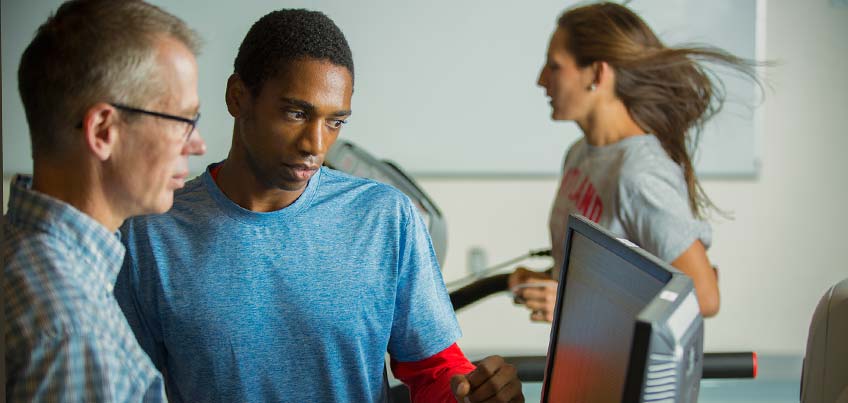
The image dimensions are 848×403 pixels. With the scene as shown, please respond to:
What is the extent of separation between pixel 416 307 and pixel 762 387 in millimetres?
3011

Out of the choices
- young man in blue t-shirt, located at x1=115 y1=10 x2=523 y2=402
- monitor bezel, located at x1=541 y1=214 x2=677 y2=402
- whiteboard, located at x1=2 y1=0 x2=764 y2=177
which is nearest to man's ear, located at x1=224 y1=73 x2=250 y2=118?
young man in blue t-shirt, located at x1=115 y1=10 x2=523 y2=402

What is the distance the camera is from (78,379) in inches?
30.2

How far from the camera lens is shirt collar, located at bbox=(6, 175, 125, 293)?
0.84 meters

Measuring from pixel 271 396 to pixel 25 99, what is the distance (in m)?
0.49

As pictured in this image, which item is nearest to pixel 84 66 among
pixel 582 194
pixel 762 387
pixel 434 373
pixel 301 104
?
pixel 301 104

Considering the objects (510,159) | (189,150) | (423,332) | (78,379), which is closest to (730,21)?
(510,159)

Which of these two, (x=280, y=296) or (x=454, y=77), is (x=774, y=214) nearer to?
(x=454, y=77)

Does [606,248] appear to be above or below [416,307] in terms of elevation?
above

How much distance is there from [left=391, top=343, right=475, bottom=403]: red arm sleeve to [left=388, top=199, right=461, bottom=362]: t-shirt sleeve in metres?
0.01

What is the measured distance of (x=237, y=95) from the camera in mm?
1247

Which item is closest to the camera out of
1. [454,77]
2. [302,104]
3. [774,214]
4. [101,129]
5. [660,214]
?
[101,129]

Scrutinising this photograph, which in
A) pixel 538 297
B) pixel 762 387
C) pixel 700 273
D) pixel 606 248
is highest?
pixel 606 248

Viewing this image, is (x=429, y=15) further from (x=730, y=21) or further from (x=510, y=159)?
(x=730, y=21)

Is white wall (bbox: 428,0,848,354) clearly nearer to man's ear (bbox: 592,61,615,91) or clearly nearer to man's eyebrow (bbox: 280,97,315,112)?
man's ear (bbox: 592,61,615,91)
